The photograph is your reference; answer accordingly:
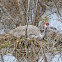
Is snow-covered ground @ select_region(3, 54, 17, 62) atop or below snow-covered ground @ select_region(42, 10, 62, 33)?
below

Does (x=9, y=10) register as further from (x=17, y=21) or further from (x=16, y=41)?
(x=16, y=41)

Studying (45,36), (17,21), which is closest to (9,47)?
(45,36)

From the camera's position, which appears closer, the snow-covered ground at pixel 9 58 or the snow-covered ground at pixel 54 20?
the snow-covered ground at pixel 9 58

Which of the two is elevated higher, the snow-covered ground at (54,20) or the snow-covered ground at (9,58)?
the snow-covered ground at (54,20)

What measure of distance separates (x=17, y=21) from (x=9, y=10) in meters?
0.53

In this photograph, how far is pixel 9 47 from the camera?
3000 mm

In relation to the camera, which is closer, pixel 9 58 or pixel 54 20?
pixel 9 58

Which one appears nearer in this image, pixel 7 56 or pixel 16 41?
pixel 7 56

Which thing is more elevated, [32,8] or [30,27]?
[32,8]

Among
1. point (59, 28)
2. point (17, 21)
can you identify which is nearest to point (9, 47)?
point (17, 21)

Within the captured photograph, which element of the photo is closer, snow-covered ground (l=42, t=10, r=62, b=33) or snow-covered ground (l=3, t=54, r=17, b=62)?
snow-covered ground (l=3, t=54, r=17, b=62)

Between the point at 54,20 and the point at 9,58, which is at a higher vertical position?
the point at 54,20

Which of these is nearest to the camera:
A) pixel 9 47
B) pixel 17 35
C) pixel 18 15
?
pixel 9 47

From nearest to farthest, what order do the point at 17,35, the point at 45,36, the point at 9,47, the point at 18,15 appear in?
1. the point at 9,47
2. the point at 45,36
3. the point at 17,35
4. the point at 18,15
